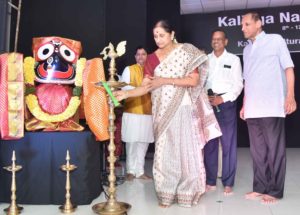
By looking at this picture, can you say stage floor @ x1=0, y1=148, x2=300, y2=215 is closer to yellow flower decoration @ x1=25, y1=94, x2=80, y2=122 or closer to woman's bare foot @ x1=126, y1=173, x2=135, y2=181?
woman's bare foot @ x1=126, y1=173, x2=135, y2=181

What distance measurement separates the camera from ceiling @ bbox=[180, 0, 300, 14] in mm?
6484

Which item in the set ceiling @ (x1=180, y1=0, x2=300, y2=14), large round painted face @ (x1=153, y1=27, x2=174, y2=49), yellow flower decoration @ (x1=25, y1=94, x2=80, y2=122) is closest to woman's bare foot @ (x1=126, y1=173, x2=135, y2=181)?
yellow flower decoration @ (x1=25, y1=94, x2=80, y2=122)

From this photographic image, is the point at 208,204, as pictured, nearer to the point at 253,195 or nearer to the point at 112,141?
the point at 253,195

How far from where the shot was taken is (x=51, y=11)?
3.52m

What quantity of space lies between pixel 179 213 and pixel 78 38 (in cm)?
196

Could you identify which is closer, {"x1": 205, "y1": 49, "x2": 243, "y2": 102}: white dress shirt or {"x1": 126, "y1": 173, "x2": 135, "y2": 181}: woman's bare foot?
{"x1": 205, "y1": 49, "x2": 243, "y2": 102}: white dress shirt

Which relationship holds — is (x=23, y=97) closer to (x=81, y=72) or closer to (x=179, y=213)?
(x=81, y=72)

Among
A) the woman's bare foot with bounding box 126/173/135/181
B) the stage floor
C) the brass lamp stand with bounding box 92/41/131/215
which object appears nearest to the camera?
the brass lamp stand with bounding box 92/41/131/215

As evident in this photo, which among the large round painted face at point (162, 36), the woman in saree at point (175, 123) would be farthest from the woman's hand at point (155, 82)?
the large round painted face at point (162, 36)

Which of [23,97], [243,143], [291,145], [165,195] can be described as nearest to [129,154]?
[165,195]

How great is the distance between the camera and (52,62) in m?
2.66

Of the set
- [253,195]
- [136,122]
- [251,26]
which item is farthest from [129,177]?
[251,26]

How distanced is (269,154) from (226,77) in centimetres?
77

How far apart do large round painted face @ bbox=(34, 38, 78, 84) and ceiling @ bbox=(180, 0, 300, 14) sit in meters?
4.31
